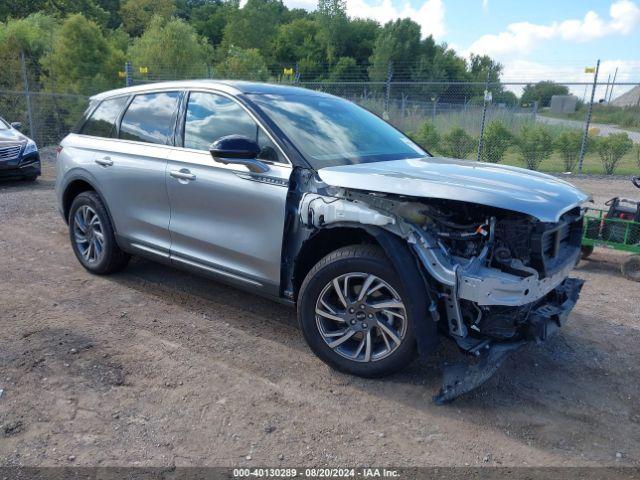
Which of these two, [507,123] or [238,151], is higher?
[507,123]

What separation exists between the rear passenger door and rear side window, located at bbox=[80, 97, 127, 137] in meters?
0.13

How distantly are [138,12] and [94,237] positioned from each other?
54.5 m

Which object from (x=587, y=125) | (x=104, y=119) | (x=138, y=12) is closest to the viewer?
(x=104, y=119)

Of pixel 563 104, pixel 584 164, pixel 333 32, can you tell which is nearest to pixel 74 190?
pixel 584 164

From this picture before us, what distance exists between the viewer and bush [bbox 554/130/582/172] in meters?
13.7

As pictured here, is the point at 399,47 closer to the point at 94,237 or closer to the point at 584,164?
the point at 584,164

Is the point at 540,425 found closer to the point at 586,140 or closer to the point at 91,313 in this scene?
the point at 91,313

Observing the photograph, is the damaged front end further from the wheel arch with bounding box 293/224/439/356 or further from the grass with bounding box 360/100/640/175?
→ the grass with bounding box 360/100/640/175

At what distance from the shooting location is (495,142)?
45.3 feet

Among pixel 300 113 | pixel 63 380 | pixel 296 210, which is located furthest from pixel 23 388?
pixel 300 113

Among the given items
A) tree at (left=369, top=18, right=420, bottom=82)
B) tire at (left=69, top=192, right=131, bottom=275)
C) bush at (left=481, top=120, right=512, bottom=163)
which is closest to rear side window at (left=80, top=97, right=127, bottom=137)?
tire at (left=69, top=192, right=131, bottom=275)

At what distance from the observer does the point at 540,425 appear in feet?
9.75

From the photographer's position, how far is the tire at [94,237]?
502cm

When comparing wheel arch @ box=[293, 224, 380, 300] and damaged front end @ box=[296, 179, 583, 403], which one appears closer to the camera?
damaged front end @ box=[296, 179, 583, 403]
